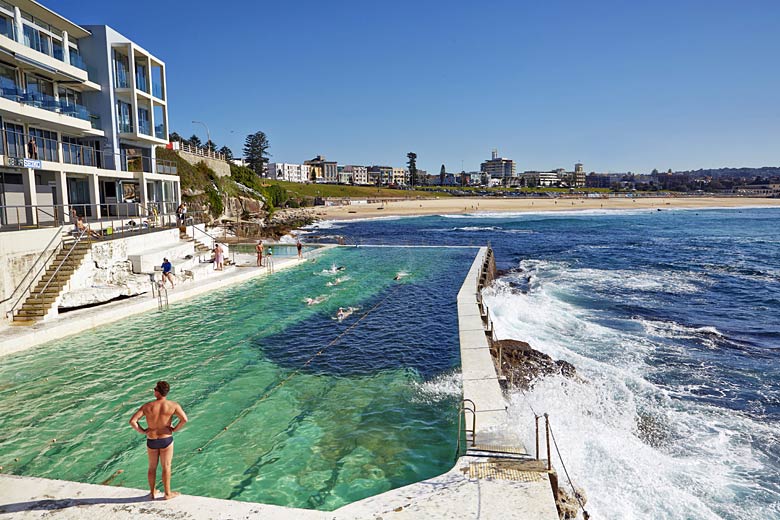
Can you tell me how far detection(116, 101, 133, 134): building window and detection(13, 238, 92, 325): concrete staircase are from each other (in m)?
15.1

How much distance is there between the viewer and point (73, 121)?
88.8 feet

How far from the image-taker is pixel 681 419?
12.3 meters

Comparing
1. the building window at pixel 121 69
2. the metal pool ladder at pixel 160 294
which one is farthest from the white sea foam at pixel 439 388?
the building window at pixel 121 69

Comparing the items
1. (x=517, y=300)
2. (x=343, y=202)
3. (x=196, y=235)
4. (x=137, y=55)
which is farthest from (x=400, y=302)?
(x=343, y=202)

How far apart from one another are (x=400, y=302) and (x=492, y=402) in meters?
12.2

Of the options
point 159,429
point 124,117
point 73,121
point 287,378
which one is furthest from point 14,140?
point 159,429

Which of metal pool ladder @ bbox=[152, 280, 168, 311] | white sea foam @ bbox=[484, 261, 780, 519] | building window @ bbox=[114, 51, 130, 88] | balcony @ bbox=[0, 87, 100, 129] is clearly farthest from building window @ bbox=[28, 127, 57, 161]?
white sea foam @ bbox=[484, 261, 780, 519]

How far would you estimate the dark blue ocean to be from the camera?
9.20 m

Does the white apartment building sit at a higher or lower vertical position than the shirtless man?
higher

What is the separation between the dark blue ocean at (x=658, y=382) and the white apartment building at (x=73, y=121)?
20.5 metres

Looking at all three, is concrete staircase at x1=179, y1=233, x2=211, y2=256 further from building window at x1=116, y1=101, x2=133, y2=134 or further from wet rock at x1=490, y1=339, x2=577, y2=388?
wet rock at x1=490, y1=339, x2=577, y2=388

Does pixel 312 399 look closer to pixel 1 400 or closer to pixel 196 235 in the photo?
pixel 1 400

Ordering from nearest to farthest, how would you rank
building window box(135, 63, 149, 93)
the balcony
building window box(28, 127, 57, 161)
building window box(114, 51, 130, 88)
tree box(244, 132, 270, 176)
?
the balcony
building window box(28, 127, 57, 161)
building window box(114, 51, 130, 88)
building window box(135, 63, 149, 93)
tree box(244, 132, 270, 176)

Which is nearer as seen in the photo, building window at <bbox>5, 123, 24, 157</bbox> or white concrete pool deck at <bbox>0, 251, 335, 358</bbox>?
white concrete pool deck at <bbox>0, 251, 335, 358</bbox>
